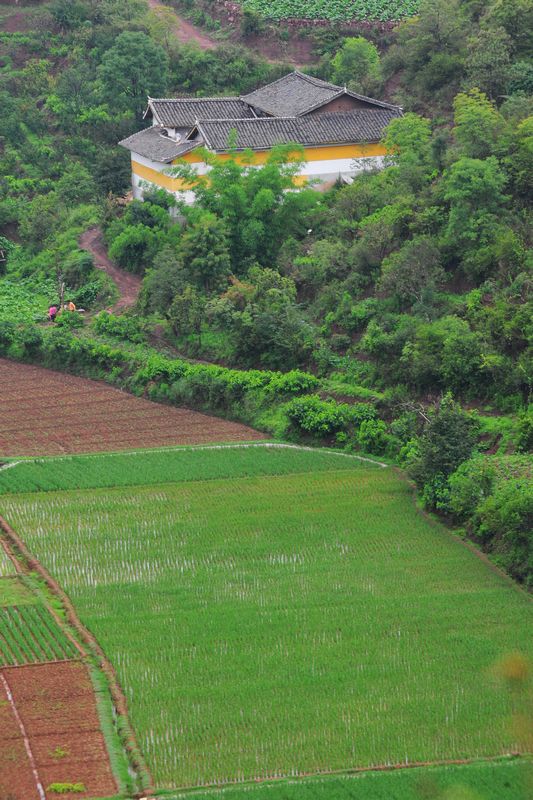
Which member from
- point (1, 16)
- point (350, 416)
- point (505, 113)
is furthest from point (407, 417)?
point (1, 16)

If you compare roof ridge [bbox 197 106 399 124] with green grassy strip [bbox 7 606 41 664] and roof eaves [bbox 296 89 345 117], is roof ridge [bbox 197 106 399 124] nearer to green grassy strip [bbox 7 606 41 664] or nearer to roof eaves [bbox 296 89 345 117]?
roof eaves [bbox 296 89 345 117]

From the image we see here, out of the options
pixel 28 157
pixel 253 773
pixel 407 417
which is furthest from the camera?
pixel 28 157

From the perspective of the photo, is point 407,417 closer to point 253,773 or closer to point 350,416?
point 350,416

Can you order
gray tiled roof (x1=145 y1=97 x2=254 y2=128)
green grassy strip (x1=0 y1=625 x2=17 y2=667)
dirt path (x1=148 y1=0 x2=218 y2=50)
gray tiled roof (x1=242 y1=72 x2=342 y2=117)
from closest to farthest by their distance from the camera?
green grassy strip (x1=0 y1=625 x2=17 y2=667)
gray tiled roof (x1=242 y1=72 x2=342 y2=117)
gray tiled roof (x1=145 y1=97 x2=254 y2=128)
dirt path (x1=148 y1=0 x2=218 y2=50)

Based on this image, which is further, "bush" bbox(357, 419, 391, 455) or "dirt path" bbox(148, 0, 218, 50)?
"dirt path" bbox(148, 0, 218, 50)

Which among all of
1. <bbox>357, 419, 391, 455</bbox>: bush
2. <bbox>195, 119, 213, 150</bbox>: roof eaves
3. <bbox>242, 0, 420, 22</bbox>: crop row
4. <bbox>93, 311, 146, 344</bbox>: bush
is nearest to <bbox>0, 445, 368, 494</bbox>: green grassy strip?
<bbox>357, 419, 391, 455</bbox>: bush

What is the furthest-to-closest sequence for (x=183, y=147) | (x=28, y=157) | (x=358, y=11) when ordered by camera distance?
(x=358, y=11) → (x=28, y=157) → (x=183, y=147)
